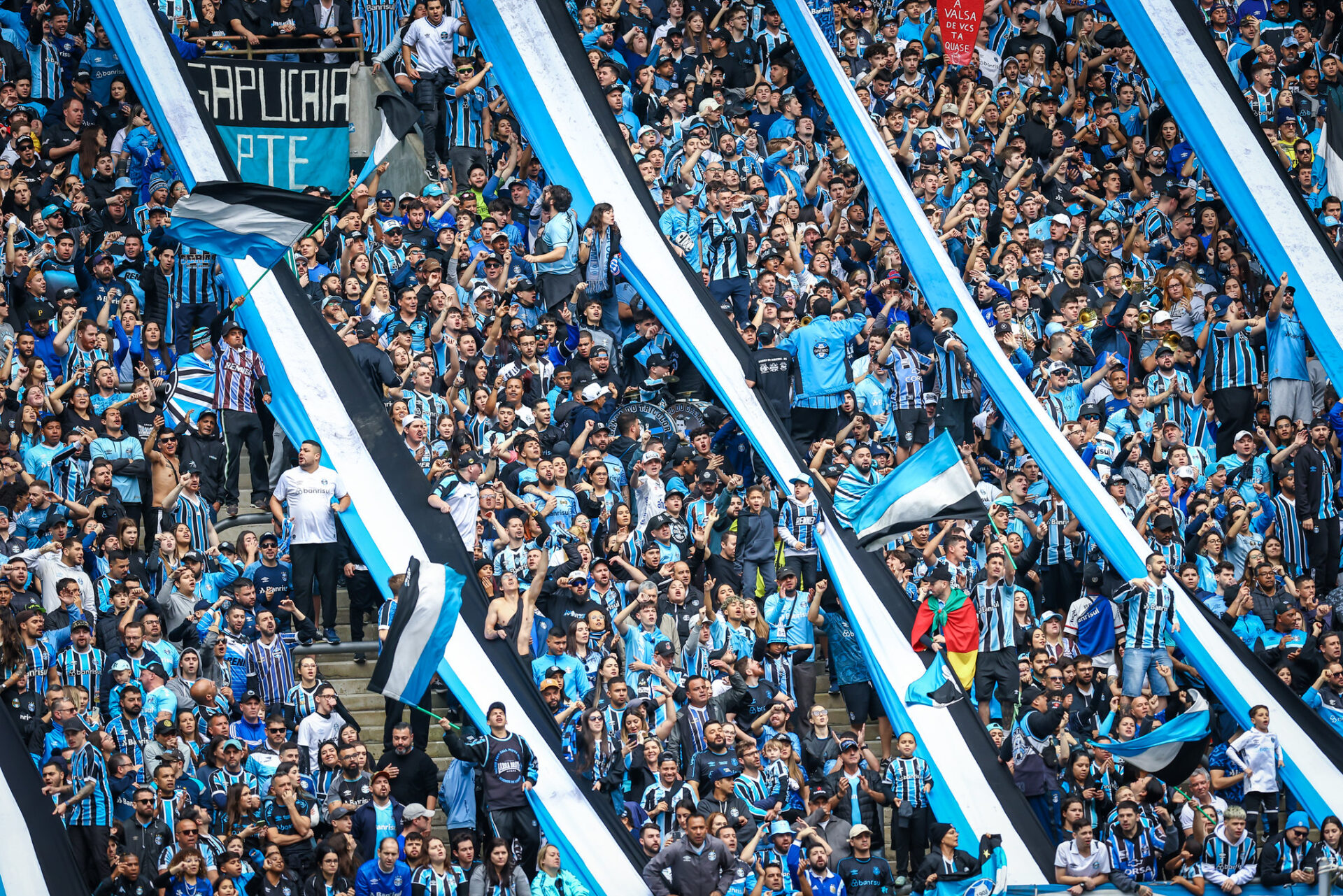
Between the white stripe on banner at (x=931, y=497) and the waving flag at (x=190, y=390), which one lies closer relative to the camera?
the white stripe on banner at (x=931, y=497)

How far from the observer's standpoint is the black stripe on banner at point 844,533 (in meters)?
16.1

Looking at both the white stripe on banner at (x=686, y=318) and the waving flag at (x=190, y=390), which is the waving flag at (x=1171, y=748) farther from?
the waving flag at (x=190, y=390)

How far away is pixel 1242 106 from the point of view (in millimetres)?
21578

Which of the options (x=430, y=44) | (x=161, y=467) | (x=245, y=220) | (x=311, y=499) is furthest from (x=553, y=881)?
(x=430, y=44)

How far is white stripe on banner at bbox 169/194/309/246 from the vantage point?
16812 mm

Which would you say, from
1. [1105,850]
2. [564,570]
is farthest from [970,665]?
[564,570]

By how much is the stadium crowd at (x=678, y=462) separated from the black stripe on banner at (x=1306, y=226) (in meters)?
0.40

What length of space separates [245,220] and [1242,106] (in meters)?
9.99

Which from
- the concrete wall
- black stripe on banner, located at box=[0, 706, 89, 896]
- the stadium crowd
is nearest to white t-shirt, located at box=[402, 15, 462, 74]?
the stadium crowd

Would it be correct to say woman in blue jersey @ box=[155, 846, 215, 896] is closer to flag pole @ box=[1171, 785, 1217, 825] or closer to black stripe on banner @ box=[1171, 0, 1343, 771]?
flag pole @ box=[1171, 785, 1217, 825]

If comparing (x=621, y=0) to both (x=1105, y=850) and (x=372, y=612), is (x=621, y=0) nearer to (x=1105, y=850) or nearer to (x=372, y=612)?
(x=372, y=612)

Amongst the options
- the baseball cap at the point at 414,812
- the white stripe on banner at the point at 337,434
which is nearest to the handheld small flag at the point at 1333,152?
the white stripe on banner at the point at 337,434

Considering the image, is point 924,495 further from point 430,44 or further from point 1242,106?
point 1242,106

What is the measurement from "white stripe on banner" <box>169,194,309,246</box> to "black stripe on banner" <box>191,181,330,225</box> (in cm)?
2
